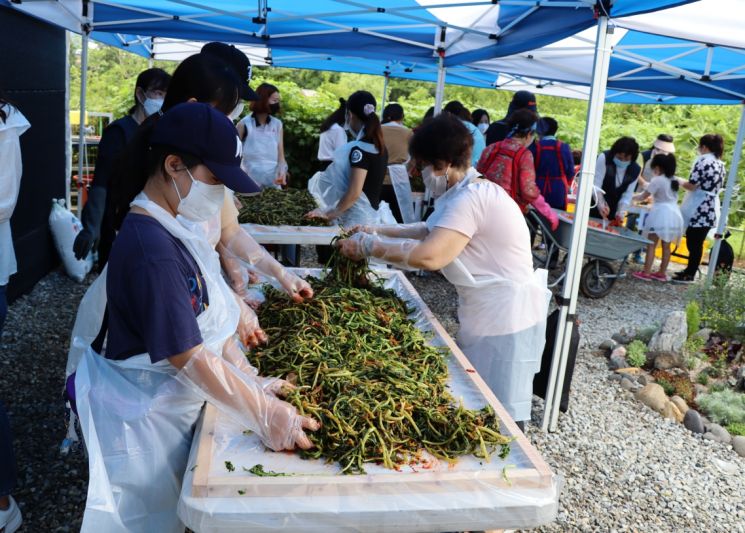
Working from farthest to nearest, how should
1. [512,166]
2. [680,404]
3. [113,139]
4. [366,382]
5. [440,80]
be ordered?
1. [440,80]
2. [512,166]
3. [680,404]
4. [113,139]
5. [366,382]

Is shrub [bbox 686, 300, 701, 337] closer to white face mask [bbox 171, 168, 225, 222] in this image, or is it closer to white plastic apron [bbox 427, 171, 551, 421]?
white plastic apron [bbox 427, 171, 551, 421]

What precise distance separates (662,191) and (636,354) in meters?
4.21

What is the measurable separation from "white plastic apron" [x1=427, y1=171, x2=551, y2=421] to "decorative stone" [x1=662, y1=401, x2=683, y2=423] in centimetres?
200

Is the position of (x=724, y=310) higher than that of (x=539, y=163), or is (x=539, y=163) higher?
(x=539, y=163)

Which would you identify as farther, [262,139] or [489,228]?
[262,139]

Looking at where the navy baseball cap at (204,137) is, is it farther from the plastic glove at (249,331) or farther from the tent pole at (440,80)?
the tent pole at (440,80)

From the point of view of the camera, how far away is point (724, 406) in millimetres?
4648

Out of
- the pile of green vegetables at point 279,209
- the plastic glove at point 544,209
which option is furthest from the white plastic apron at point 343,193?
the plastic glove at point 544,209

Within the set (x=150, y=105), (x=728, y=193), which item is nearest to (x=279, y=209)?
(x=150, y=105)

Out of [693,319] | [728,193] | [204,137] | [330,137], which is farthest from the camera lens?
[330,137]

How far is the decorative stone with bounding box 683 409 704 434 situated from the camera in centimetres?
453

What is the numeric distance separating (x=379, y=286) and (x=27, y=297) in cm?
414

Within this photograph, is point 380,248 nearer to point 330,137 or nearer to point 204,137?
point 204,137

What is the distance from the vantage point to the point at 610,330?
6625mm
